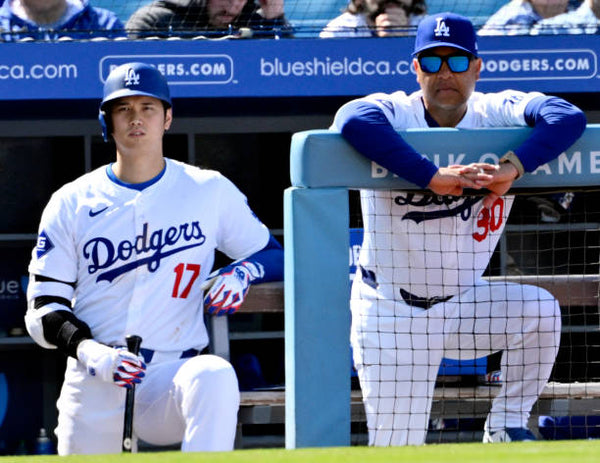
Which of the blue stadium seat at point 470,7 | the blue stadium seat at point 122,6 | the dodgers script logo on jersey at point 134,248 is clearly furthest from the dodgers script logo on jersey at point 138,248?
the blue stadium seat at point 470,7

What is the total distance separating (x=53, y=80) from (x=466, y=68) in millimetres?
2356

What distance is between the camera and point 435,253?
386 centimetres

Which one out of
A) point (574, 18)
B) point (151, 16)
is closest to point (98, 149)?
point (151, 16)

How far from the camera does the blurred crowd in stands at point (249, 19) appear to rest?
234 inches

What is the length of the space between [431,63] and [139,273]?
108 cm

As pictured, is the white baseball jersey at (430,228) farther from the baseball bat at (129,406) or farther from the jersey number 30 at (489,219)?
the baseball bat at (129,406)

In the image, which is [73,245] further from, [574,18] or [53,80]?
[574,18]

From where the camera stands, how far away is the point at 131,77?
3.91 m

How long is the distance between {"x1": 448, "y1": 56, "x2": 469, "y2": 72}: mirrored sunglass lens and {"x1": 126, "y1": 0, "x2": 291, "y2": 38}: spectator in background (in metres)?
2.19

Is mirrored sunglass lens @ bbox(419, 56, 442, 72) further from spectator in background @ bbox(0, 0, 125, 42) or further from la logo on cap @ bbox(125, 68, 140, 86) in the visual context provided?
spectator in background @ bbox(0, 0, 125, 42)

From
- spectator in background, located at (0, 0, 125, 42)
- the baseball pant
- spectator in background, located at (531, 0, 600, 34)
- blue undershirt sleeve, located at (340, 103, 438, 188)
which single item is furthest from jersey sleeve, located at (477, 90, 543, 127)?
spectator in background, located at (0, 0, 125, 42)

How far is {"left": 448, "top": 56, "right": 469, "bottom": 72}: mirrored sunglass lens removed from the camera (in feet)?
12.7

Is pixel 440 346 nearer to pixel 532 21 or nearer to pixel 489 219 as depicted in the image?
pixel 489 219

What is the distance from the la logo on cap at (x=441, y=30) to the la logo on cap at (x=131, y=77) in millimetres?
913
